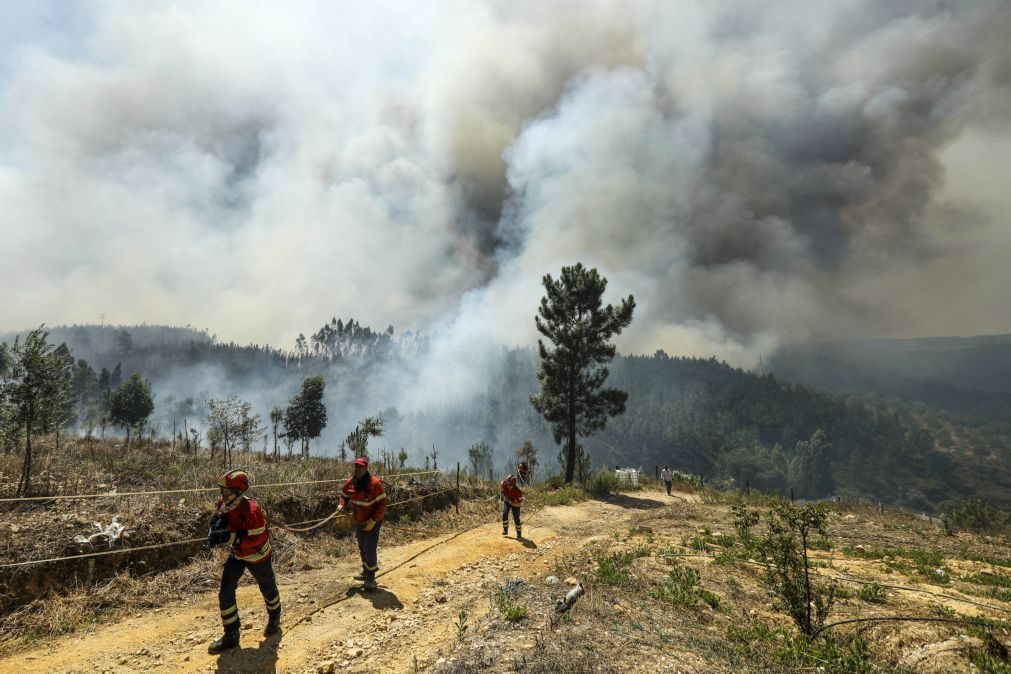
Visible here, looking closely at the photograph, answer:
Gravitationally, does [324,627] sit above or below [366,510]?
below

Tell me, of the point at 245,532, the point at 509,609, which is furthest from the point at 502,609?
the point at 245,532

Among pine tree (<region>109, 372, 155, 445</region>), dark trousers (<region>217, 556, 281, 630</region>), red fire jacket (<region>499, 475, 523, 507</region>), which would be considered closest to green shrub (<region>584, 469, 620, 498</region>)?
red fire jacket (<region>499, 475, 523, 507</region>)

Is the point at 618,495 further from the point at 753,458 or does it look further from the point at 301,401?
the point at 753,458

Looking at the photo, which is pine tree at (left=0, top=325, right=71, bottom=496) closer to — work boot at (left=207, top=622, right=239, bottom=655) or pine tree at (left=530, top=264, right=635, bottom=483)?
work boot at (left=207, top=622, right=239, bottom=655)

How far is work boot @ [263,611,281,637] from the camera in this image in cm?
604

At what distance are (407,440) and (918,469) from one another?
211181mm

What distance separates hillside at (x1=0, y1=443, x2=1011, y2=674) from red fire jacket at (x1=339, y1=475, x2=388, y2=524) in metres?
1.21

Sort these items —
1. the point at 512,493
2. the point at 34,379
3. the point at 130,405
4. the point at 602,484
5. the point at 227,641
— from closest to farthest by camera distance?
1. the point at 227,641
2. the point at 512,493
3. the point at 34,379
4. the point at 602,484
5. the point at 130,405

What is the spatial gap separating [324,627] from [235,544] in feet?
5.72

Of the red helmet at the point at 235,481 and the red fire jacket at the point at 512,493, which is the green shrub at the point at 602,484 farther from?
the red helmet at the point at 235,481

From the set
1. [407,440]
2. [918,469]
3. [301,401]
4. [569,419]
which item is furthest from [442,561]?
[918,469]

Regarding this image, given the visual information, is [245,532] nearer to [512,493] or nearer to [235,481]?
[235,481]

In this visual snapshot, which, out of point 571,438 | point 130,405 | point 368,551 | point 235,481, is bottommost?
point 368,551

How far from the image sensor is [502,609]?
656 centimetres
